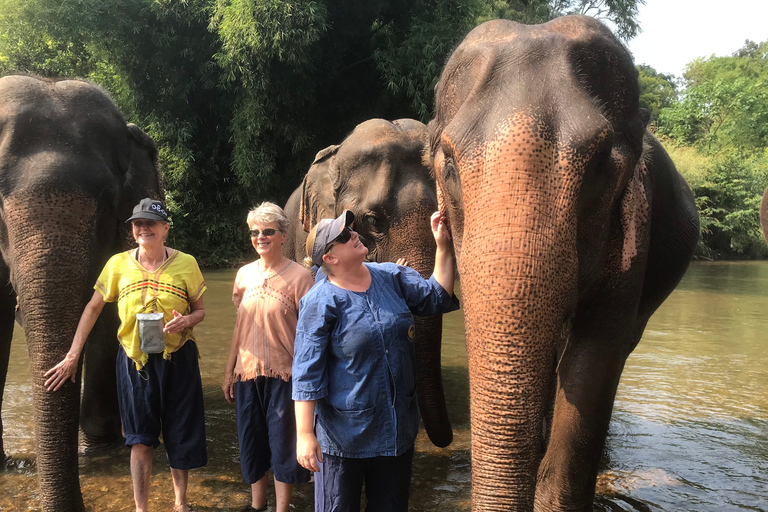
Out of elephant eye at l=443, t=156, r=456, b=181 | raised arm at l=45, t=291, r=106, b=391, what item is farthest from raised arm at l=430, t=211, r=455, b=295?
raised arm at l=45, t=291, r=106, b=391

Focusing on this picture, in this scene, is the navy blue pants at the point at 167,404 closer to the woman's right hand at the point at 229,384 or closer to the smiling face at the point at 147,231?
the woman's right hand at the point at 229,384

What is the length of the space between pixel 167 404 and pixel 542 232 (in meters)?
2.19

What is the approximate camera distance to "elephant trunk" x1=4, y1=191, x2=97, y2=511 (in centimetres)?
321

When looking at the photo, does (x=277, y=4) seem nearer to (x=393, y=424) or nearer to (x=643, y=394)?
(x=643, y=394)

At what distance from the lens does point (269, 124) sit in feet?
54.0

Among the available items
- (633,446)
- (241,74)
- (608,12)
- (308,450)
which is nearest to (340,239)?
(308,450)

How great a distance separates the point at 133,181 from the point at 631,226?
2.92 metres

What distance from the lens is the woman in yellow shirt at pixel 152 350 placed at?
3359 millimetres

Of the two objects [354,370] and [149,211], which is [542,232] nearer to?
[354,370]

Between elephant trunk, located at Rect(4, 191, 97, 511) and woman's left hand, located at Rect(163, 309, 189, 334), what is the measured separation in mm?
492

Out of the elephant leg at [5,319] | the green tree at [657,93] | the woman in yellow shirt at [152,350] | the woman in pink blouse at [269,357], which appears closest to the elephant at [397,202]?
the woman in pink blouse at [269,357]

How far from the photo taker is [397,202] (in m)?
4.56

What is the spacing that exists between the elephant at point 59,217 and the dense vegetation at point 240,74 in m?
11.2

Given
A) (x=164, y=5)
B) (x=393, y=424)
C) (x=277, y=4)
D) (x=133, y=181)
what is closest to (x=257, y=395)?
(x=393, y=424)
